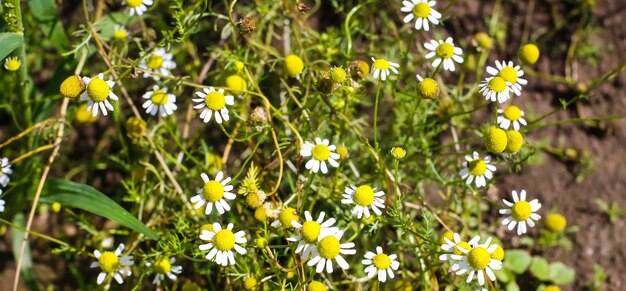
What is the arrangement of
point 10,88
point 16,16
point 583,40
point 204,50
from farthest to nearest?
point 583,40, point 204,50, point 10,88, point 16,16

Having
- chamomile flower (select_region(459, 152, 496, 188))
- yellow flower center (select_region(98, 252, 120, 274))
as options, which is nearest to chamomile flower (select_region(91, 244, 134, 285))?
yellow flower center (select_region(98, 252, 120, 274))

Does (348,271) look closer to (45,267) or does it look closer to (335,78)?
(335,78)

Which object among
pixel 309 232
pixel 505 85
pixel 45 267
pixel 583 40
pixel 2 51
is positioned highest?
pixel 2 51

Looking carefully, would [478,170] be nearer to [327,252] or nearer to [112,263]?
[327,252]

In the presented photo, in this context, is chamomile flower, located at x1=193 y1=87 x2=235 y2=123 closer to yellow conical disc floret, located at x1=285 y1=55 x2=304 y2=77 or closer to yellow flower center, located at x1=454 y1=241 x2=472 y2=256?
yellow conical disc floret, located at x1=285 y1=55 x2=304 y2=77

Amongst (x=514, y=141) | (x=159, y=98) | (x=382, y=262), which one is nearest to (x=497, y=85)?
(x=514, y=141)

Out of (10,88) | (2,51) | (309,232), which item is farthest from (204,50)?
(309,232)
